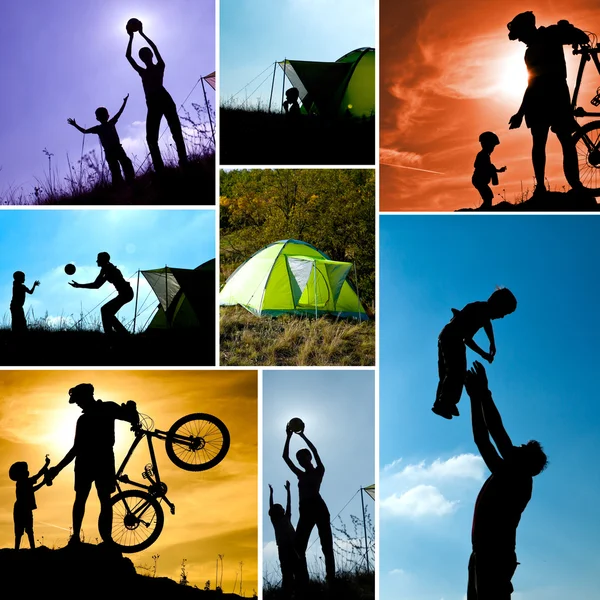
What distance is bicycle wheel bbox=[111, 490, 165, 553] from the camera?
422 cm

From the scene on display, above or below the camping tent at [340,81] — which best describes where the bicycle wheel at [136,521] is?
below

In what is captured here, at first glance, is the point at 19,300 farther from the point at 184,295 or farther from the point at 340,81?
the point at 340,81

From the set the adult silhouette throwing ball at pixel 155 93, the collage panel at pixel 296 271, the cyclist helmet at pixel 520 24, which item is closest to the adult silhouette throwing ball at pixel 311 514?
the collage panel at pixel 296 271

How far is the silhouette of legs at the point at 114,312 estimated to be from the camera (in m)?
4.26

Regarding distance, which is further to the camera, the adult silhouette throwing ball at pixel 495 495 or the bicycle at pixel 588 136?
the bicycle at pixel 588 136

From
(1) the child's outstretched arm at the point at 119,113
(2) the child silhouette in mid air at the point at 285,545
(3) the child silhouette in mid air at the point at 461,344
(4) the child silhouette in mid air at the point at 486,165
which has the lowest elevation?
(2) the child silhouette in mid air at the point at 285,545

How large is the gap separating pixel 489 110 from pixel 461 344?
133 centimetres

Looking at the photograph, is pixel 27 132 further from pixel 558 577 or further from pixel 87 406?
pixel 558 577

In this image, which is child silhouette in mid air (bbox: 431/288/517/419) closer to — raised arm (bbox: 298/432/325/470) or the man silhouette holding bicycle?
raised arm (bbox: 298/432/325/470)

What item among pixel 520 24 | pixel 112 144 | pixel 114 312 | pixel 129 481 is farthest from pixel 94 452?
pixel 520 24

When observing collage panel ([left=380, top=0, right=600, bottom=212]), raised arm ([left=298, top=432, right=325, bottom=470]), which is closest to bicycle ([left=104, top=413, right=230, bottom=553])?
raised arm ([left=298, top=432, right=325, bottom=470])

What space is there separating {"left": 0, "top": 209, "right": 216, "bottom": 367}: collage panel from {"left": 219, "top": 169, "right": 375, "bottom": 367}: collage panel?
0.14 metres

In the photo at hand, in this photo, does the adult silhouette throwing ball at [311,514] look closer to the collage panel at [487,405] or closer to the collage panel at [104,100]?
the collage panel at [487,405]

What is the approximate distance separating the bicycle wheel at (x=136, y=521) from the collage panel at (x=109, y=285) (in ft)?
2.49
